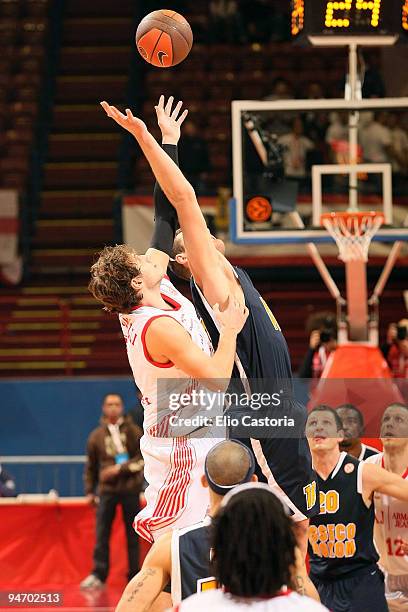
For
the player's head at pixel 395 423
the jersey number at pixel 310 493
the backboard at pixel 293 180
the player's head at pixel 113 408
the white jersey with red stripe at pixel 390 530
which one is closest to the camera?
the jersey number at pixel 310 493

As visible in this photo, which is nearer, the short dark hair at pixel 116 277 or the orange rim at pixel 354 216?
the short dark hair at pixel 116 277

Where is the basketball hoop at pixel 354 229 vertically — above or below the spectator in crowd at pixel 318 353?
above

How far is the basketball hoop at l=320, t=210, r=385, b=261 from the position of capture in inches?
375

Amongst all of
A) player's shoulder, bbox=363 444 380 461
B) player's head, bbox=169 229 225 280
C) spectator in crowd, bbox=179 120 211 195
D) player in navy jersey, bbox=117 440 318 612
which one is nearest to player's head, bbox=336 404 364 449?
player's shoulder, bbox=363 444 380 461

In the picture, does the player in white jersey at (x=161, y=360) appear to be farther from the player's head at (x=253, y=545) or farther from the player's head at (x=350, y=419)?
the player's head at (x=253, y=545)

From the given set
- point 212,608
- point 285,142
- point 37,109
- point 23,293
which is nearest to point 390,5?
point 285,142

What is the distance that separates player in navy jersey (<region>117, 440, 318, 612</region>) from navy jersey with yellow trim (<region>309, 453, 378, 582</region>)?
58.8 inches

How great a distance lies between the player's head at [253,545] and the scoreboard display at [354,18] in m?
6.81

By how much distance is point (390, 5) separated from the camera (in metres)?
9.12

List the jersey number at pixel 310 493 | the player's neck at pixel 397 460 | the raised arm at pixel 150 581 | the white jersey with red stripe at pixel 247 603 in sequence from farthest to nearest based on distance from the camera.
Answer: the player's neck at pixel 397 460, the jersey number at pixel 310 493, the raised arm at pixel 150 581, the white jersey with red stripe at pixel 247 603

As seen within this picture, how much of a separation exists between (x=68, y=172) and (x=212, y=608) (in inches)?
617

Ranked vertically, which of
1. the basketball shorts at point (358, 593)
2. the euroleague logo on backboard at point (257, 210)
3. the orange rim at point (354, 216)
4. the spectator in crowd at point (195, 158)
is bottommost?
the basketball shorts at point (358, 593)

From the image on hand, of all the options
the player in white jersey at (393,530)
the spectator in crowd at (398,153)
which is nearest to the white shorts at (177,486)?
the player in white jersey at (393,530)

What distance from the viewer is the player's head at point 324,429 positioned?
18.2 feet
